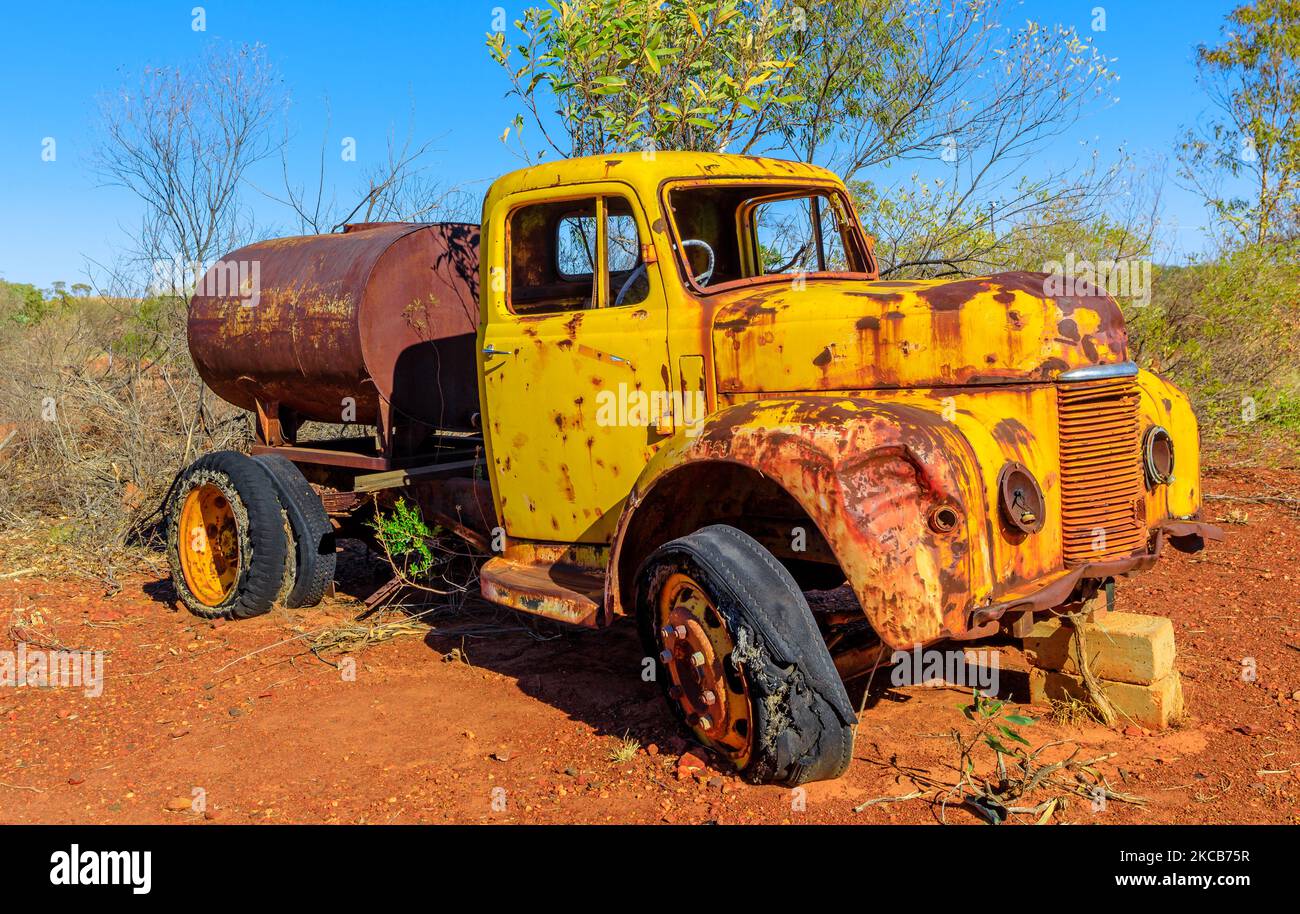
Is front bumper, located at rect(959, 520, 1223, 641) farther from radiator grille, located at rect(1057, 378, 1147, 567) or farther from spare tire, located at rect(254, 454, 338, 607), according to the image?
spare tire, located at rect(254, 454, 338, 607)

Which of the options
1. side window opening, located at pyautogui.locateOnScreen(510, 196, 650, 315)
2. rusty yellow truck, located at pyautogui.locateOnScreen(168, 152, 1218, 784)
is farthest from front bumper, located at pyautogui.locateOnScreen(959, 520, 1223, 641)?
→ side window opening, located at pyautogui.locateOnScreen(510, 196, 650, 315)

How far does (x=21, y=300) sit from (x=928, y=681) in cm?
2423

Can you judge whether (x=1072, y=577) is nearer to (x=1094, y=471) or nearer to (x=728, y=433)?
(x=1094, y=471)

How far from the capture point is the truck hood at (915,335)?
3541mm

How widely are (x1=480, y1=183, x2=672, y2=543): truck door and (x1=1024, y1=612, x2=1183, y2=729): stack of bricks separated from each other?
1.71 m

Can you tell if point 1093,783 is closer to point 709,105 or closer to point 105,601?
point 709,105

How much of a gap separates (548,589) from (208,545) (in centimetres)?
305

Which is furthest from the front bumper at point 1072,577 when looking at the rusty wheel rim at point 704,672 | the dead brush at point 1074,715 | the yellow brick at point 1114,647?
the rusty wheel rim at point 704,672

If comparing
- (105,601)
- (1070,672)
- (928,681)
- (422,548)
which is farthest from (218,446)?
(1070,672)

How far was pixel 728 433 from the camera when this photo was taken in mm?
3562

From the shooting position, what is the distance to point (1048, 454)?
354 centimetres

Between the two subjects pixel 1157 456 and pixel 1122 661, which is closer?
pixel 1122 661

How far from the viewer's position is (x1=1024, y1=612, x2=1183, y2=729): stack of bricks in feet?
12.8

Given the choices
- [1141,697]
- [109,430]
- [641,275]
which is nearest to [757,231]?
[641,275]
